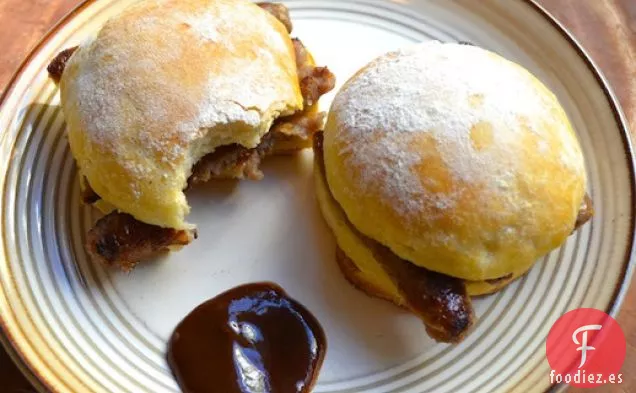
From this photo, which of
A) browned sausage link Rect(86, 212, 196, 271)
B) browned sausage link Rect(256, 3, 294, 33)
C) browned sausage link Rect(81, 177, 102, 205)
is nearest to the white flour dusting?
browned sausage link Rect(256, 3, 294, 33)

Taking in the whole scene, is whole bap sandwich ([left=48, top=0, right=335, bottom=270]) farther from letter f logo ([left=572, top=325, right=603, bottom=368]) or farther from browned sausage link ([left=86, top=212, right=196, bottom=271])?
letter f logo ([left=572, top=325, right=603, bottom=368])

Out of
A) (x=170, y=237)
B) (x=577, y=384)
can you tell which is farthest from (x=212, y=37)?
(x=577, y=384)

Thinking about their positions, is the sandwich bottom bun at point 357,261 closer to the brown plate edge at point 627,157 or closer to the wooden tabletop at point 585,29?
the brown plate edge at point 627,157

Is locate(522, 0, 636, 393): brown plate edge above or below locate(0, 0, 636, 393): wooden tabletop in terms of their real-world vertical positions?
below

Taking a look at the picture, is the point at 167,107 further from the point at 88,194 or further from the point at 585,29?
the point at 585,29

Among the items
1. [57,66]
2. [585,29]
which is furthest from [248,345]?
[585,29]

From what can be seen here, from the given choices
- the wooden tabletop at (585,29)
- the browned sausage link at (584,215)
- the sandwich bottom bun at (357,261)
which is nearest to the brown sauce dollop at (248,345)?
the sandwich bottom bun at (357,261)
